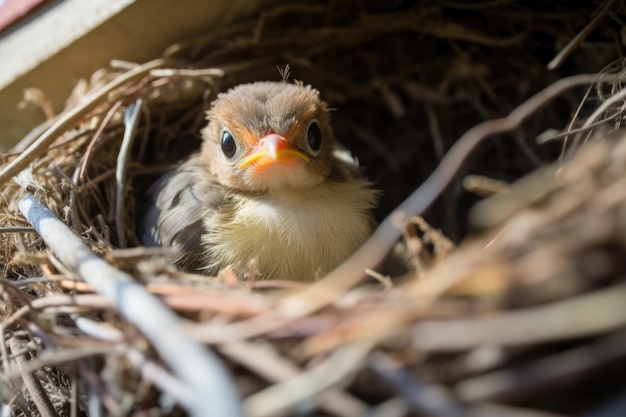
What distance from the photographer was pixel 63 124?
2322 mm

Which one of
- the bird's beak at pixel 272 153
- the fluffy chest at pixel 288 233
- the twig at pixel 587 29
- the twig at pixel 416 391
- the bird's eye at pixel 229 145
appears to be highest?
the twig at pixel 587 29

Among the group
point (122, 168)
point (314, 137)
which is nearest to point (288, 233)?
point (314, 137)

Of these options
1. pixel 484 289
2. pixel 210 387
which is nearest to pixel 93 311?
pixel 210 387

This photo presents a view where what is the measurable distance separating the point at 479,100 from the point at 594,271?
213 cm

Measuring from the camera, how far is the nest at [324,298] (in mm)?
1165

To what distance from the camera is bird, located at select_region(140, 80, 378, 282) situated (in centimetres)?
229

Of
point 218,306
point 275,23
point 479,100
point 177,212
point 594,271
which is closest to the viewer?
point 594,271

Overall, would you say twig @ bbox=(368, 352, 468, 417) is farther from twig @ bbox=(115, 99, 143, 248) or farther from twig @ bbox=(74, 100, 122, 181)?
twig @ bbox=(74, 100, 122, 181)

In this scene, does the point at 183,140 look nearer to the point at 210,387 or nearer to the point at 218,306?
the point at 218,306

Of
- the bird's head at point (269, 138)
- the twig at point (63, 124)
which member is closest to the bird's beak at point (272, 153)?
the bird's head at point (269, 138)

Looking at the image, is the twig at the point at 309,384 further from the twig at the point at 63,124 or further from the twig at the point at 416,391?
the twig at the point at 63,124

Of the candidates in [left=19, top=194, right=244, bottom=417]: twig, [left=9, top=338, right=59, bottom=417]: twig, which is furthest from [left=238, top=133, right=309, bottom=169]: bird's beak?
[left=9, top=338, right=59, bottom=417]: twig

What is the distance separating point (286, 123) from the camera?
2404 mm

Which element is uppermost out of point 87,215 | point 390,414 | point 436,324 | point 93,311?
point 87,215
